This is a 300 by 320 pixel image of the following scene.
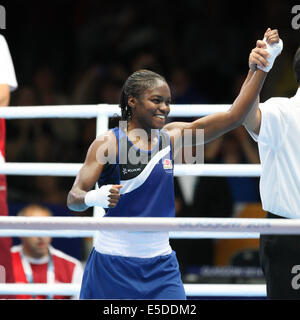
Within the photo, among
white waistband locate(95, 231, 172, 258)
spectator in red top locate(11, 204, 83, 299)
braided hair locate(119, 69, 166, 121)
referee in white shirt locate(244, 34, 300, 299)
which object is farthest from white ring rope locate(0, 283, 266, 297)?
spectator in red top locate(11, 204, 83, 299)

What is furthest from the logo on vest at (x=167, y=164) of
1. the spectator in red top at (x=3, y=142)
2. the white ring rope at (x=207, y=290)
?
the spectator in red top at (x=3, y=142)

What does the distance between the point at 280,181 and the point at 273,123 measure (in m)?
0.20

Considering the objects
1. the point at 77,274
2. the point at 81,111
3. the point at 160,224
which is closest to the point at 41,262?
the point at 77,274

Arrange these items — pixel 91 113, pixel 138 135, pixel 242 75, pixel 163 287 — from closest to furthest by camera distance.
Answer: pixel 163 287, pixel 138 135, pixel 91 113, pixel 242 75

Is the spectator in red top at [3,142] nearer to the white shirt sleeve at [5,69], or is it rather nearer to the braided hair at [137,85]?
the white shirt sleeve at [5,69]

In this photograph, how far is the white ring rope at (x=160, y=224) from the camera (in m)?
1.79

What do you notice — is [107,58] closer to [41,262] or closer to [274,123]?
[41,262]

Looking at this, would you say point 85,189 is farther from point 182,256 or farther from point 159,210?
point 182,256

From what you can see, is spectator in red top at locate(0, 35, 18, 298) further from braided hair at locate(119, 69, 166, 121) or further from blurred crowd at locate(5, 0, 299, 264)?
blurred crowd at locate(5, 0, 299, 264)

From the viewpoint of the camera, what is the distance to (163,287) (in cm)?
226

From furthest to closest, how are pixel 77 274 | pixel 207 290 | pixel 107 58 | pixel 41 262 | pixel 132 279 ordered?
pixel 107 58 → pixel 41 262 → pixel 77 274 → pixel 207 290 → pixel 132 279

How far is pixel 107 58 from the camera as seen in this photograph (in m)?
5.78
